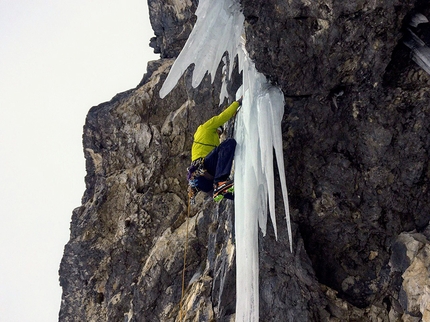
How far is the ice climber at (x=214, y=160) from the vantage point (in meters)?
5.82

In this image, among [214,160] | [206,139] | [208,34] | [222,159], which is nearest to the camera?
[208,34]

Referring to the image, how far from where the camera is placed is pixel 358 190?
5531 millimetres

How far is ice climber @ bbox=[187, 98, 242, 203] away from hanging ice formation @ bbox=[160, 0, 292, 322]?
0.17 meters

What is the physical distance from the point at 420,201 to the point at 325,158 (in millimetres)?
1363

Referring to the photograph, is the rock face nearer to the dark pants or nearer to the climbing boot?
the climbing boot

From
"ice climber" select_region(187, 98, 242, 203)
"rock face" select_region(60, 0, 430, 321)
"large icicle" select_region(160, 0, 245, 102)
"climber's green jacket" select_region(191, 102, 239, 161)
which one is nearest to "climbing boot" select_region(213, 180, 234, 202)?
"ice climber" select_region(187, 98, 242, 203)

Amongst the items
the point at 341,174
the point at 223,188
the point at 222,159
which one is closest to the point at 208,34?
the point at 222,159

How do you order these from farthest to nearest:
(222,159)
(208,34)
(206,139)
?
(206,139) < (222,159) < (208,34)

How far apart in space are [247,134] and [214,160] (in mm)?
Result: 731

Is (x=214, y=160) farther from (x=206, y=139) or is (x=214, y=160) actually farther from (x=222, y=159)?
(x=206, y=139)

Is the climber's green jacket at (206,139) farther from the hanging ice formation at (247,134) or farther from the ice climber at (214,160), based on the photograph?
the hanging ice formation at (247,134)

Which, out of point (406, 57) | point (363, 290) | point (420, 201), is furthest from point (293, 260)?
point (406, 57)

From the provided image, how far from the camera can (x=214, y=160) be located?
602 centimetres

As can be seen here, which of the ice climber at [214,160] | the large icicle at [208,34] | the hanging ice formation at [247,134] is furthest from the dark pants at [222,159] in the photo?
the large icicle at [208,34]
